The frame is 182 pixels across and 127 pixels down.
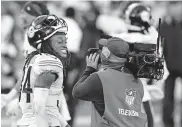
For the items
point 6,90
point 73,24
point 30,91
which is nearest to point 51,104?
point 30,91

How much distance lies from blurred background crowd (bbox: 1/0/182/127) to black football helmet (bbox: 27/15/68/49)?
3866mm

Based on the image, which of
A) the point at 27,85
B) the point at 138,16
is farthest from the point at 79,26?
the point at 27,85

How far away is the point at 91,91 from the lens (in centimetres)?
642

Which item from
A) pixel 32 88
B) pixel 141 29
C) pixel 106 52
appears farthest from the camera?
pixel 141 29

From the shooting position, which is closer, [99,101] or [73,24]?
[99,101]

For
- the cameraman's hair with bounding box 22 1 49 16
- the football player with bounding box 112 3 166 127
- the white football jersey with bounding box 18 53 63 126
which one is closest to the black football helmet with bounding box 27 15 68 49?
the white football jersey with bounding box 18 53 63 126

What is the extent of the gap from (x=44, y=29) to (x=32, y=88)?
0.55m

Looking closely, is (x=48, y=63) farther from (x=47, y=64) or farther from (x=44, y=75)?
(x=44, y=75)

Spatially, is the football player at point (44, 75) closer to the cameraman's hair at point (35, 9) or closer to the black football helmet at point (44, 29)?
the black football helmet at point (44, 29)

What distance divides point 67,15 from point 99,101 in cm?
472

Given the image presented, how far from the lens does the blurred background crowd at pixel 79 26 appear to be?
1133cm

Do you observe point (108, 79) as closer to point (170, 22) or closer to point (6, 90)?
point (170, 22)

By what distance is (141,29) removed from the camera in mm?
9500

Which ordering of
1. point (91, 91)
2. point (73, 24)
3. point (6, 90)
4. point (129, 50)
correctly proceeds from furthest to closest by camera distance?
point (6, 90)
point (73, 24)
point (129, 50)
point (91, 91)
